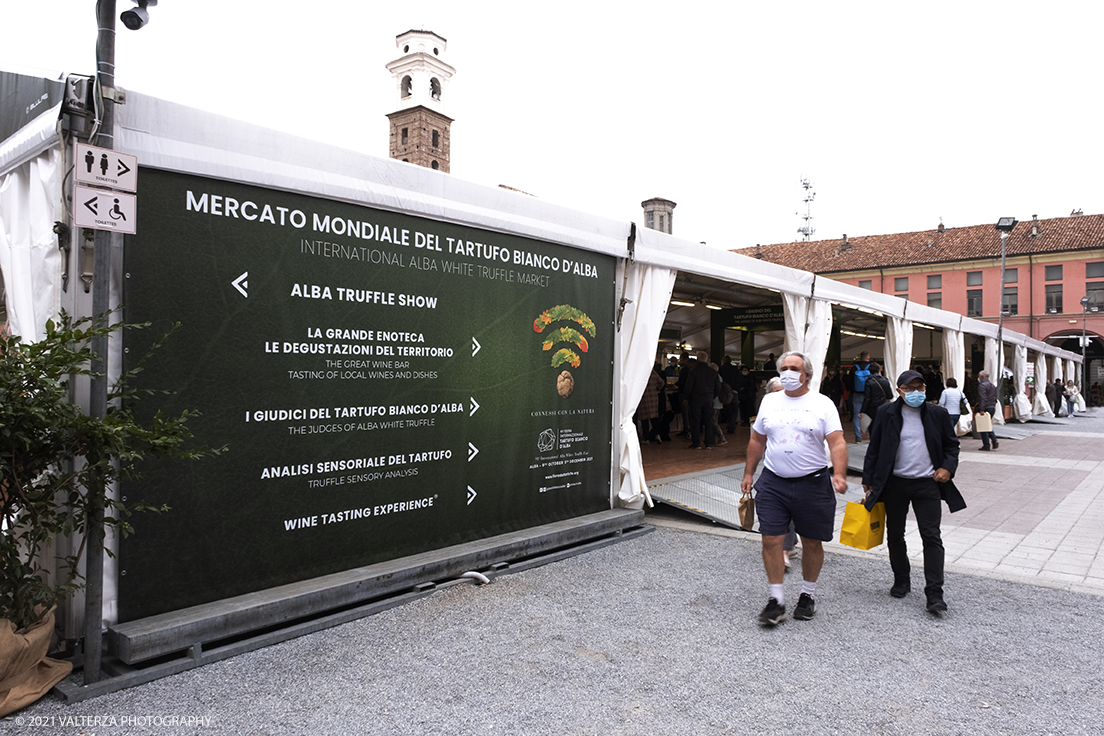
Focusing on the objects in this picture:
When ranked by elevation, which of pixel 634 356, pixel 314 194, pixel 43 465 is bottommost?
pixel 43 465

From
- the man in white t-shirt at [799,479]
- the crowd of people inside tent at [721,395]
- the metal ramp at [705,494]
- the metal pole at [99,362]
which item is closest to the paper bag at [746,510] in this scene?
the man in white t-shirt at [799,479]

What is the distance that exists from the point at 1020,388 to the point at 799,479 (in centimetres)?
2264

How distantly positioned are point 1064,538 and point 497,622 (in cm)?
561

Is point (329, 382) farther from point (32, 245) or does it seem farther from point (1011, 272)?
point (1011, 272)

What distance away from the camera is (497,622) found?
13.3 feet

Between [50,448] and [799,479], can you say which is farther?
[799,479]

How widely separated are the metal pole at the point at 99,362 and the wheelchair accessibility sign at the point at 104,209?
5.8 inches

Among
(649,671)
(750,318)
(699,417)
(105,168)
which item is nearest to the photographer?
(105,168)

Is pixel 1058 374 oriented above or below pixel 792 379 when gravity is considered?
above

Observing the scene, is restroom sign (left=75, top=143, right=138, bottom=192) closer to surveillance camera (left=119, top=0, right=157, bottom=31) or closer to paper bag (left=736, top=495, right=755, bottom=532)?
surveillance camera (left=119, top=0, right=157, bottom=31)

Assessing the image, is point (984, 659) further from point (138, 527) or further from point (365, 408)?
point (138, 527)

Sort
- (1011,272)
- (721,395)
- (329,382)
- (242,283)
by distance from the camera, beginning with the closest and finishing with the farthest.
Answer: (242,283) → (329,382) → (721,395) → (1011,272)

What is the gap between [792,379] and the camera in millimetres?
4211

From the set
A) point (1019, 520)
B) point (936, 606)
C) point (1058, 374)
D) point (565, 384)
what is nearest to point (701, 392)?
point (1019, 520)
